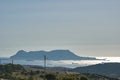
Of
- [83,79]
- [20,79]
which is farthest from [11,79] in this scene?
[83,79]

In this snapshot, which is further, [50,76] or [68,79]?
[50,76]

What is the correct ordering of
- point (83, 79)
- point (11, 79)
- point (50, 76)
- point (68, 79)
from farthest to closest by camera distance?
point (11, 79) → point (50, 76) → point (83, 79) → point (68, 79)

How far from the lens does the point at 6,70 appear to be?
19888cm

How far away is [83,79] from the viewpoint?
4599 inches

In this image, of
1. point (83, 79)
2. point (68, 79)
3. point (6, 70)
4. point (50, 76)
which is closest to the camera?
point (68, 79)

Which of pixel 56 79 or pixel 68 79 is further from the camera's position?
pixel 56 79

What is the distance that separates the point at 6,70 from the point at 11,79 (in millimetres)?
50712

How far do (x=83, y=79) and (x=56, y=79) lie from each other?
389 inches

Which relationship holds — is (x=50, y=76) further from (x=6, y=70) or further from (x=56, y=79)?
(x=6, y=70)

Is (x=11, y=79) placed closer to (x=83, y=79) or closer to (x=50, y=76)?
(x=50, y=76)

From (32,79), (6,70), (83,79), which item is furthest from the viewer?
(6,70)

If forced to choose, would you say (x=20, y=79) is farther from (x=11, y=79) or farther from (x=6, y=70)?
(x=6, y=70)

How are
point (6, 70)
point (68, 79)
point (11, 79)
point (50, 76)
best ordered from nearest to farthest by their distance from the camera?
point (68, 79), point (50, 76), point (11, 79), point (6, 70)

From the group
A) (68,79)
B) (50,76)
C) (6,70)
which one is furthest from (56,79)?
(6,70)
